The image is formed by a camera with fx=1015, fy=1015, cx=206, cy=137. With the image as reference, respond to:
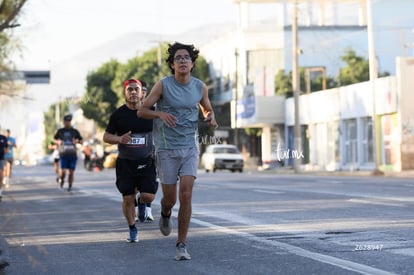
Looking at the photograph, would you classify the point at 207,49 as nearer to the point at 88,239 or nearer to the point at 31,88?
the point at 31,88

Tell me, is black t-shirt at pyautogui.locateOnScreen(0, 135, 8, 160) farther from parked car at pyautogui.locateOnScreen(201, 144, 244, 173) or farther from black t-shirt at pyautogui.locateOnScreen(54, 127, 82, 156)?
parked car at pyautogui.locateOnScreen(201, 144, 244, 173)

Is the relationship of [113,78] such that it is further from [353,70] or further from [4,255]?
[4,255]

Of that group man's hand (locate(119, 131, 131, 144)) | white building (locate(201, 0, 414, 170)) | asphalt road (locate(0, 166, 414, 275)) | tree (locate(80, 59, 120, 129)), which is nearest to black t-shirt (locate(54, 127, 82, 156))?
asphalt road (locate(0, 166, 414, 275))

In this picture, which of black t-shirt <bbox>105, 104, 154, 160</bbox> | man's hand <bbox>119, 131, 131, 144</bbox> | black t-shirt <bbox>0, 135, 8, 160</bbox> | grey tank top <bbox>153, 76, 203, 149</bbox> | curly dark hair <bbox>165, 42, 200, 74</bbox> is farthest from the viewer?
black t-shirt <bbox>0, 135, 8, 160</bbox>

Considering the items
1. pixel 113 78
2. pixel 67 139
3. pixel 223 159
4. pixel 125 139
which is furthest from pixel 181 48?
pixel 113 78

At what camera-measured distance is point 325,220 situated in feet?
42.7

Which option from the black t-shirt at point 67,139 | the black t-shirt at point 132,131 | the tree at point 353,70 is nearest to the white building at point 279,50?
the tree at point 353,70

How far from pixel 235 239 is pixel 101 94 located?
7466cm

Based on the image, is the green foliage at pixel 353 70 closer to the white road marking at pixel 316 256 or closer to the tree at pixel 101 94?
the tree at pixel 101 94

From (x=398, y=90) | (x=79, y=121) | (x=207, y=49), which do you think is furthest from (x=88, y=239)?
(x=79, y=121)

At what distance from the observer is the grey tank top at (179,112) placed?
31.6 feet

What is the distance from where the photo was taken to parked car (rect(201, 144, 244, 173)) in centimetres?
5116

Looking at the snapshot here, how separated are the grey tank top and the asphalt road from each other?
109 cm

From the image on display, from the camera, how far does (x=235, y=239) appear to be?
36.1 feet
